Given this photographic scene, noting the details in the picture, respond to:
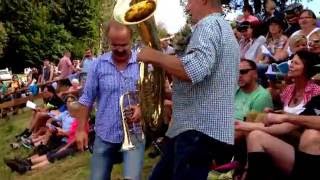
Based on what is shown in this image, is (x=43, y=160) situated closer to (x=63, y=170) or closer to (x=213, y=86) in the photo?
(x=63, y=170)

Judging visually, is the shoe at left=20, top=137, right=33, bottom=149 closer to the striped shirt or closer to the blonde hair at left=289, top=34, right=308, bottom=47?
the blonde hair at left=289, top=34, right=308, bottom=47

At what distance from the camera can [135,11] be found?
12.6 ft

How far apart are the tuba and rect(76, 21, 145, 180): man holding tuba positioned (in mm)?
517

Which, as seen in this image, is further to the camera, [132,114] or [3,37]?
[3,37]

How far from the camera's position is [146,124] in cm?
403

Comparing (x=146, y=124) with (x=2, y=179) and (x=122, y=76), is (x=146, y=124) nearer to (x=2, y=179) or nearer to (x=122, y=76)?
(x=122, y=76)

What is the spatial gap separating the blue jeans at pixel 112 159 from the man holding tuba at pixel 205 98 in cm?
115

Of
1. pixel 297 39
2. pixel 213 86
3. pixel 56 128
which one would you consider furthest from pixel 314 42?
pixel 56 128

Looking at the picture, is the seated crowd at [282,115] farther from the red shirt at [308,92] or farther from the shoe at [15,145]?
the shoe at [15,145]

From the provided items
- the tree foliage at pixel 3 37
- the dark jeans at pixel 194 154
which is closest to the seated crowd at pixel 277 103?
the dark jeans at pixel 194 154

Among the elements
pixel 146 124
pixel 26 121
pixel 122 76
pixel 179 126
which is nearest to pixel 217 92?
pixel 179 126

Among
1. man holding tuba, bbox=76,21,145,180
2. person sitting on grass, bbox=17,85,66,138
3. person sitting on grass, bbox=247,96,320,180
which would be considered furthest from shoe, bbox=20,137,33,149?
person sitting on grass, bbox=247,96,320,180

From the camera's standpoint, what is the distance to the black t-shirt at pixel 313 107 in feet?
15.9

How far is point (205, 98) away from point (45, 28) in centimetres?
3881
